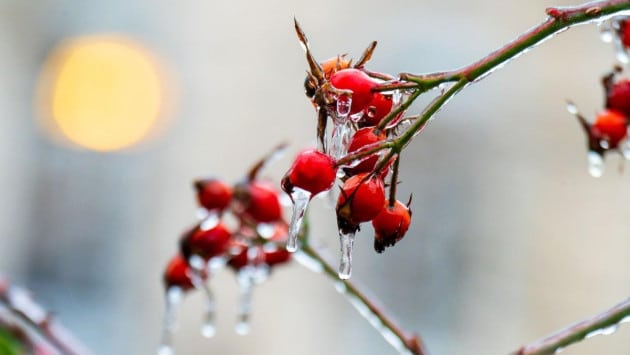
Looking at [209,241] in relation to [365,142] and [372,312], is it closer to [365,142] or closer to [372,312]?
[372,312]

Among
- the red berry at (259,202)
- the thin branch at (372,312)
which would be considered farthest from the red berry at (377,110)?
the red berry at (259,202)

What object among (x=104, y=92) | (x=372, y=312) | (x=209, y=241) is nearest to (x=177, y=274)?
(x=209, y=241)

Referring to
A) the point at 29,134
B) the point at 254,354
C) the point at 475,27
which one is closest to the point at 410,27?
the point at 475,27

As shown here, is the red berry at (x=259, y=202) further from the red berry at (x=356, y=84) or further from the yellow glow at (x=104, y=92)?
the yellow glow at (x=104, y=92)

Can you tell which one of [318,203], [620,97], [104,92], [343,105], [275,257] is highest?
[343,105]

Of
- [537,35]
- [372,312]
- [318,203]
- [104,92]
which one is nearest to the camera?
[537,35]

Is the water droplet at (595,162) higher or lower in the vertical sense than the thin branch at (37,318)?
higher
